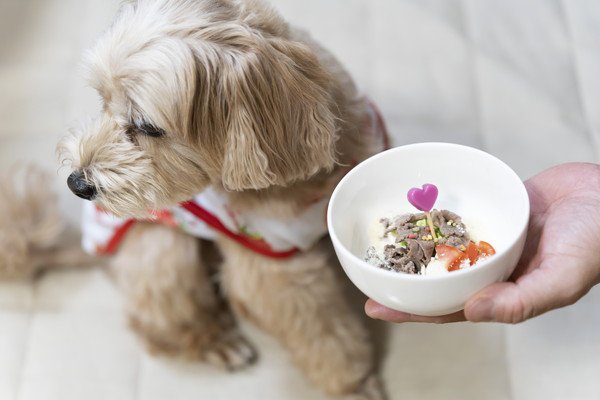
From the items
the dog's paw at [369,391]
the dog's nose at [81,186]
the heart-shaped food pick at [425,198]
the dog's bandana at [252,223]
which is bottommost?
the dog's paw at [369,391]

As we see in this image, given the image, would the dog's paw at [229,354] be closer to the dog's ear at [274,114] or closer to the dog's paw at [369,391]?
the dog's paw at [369,391]

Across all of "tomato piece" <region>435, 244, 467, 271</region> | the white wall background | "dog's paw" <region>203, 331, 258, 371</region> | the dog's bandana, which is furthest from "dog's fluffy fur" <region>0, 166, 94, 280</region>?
"tomato piece" <region>435, 244, 467, 271</region>

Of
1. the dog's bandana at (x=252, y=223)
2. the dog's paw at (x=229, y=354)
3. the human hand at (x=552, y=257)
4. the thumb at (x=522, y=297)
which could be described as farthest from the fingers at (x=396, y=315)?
the dog's paw at (x=229, y=354)

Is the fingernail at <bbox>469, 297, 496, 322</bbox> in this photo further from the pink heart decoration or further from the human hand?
the pink heart decoration

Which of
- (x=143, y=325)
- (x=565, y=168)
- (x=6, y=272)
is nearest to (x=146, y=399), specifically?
(x=143, y=325)

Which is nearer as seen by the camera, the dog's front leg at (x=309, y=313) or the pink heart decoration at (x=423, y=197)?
the pink heart decoration at (x=423, y=197)
